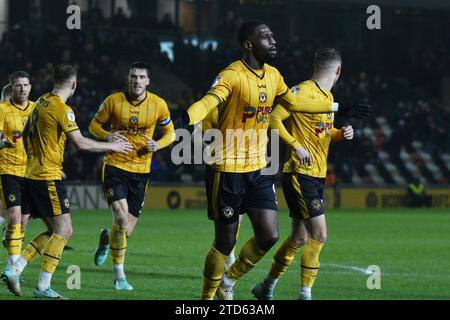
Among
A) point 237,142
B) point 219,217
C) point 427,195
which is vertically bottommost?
point 427,195

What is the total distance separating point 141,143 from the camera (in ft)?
38.8

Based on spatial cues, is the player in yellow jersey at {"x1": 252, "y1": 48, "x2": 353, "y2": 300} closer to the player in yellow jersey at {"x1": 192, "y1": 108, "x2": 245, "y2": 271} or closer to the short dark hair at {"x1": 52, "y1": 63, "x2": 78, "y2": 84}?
the player in yellow jersey at {"x1": 192, "y1": 108, "x2": 245, "y2": 271}

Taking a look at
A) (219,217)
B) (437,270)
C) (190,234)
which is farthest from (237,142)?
(190,234)

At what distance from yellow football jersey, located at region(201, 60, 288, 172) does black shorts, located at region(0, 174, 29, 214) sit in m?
3.46

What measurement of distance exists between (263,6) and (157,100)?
24148 millimetres

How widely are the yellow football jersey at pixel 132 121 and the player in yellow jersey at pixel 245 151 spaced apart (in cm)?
261

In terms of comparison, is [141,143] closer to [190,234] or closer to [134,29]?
[190,234]

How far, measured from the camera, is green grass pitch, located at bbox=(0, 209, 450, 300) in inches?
437

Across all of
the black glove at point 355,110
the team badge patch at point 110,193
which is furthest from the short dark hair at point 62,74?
the black glove at point 355,110

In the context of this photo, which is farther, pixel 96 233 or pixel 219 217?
pixel 96 233

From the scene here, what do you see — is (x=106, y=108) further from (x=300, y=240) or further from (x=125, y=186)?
(x=300, y=240)

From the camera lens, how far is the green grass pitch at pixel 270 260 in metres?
11.1

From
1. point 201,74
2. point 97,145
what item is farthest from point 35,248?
point 201,74

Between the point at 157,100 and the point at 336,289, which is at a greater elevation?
the point at 157,100
